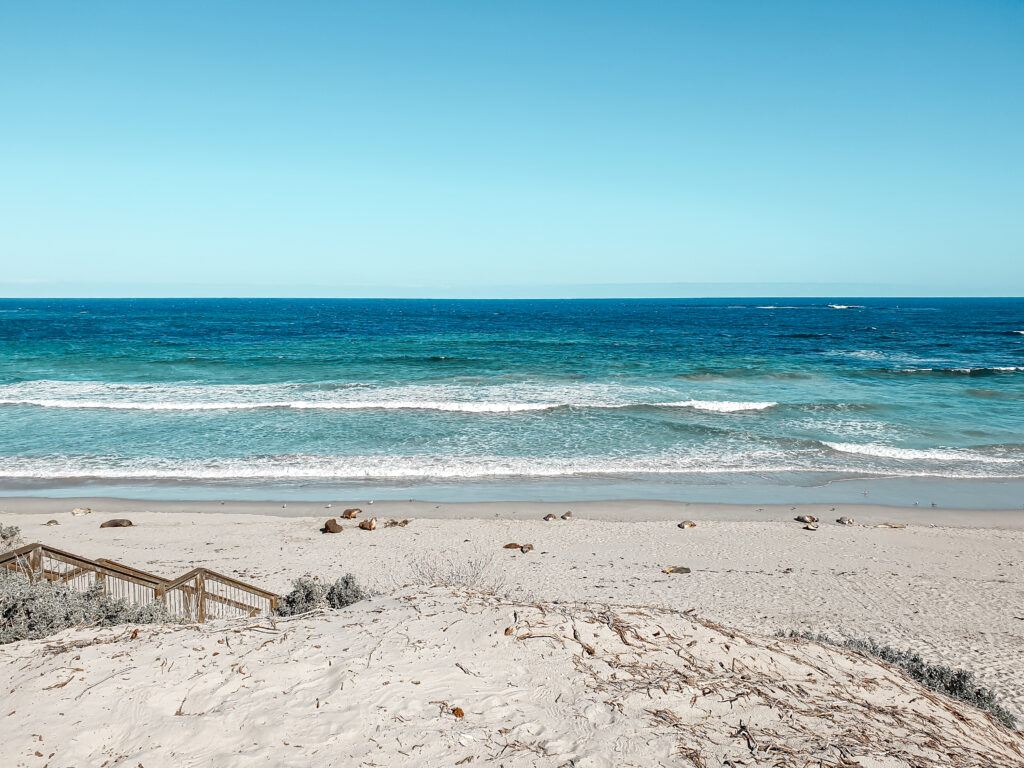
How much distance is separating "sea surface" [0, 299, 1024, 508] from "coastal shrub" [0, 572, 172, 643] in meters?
9.87

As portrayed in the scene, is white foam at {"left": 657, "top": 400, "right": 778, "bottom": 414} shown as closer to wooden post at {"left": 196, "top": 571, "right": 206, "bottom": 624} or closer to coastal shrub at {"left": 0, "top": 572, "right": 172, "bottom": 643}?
wooden post at {"left": 196, "top": 571, "right": 206, "bottom": 624}

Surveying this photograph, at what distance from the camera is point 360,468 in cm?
1820

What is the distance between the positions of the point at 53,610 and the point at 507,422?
1824 centimetres

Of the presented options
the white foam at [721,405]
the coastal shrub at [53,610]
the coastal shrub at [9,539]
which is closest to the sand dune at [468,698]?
the coastal shrub at [53,610]

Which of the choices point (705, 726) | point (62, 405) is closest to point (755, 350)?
point (62, 405)

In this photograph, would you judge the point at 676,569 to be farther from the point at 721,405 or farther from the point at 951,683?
the point at 721,405

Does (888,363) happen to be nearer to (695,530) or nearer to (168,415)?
(695,530)

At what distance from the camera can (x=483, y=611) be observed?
Result: 6008 millimetres

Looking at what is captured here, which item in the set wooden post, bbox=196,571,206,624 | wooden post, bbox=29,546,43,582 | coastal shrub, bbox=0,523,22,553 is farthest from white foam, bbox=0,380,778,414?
wooden post, bbox=29,546,43,582

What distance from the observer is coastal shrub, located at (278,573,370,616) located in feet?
23.8

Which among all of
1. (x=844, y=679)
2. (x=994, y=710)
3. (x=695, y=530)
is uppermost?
(x=844, y=679)

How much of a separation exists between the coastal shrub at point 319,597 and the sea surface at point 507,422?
8.71 meters

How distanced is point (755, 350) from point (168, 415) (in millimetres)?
39176

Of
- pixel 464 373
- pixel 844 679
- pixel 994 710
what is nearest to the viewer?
pixel 844 679
